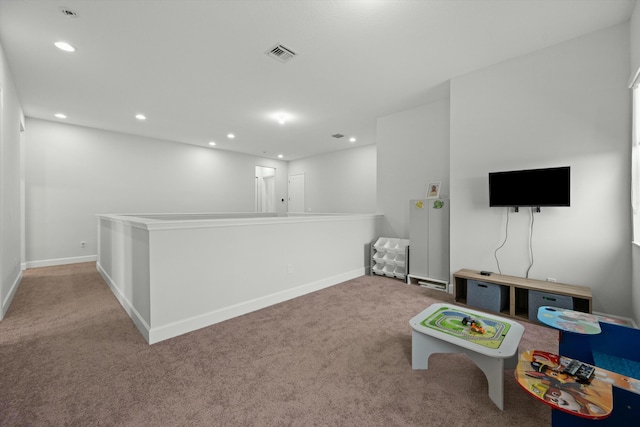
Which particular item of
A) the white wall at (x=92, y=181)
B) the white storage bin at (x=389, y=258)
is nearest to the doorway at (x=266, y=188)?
the white wall at (x=92, y=181)

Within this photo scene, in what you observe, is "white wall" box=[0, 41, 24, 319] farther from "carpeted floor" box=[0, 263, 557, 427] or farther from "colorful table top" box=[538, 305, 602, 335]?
"colorful table top" box=[538, 305, 602, 335]

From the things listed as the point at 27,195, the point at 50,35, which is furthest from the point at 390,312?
the point at 27,195

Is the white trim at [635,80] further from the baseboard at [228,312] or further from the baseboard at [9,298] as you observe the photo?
the baseboard at [9,298]

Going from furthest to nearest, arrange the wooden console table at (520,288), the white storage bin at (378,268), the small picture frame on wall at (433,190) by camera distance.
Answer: the white storage bin at (378,268) → the small picture frame on wall at (433,190) → the wooden console table at (520,288)

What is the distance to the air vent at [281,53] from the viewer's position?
2.94 meters

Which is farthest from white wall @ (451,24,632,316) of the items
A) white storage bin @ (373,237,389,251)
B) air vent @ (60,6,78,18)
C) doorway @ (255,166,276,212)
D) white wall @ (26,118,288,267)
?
doorway @ (255,166,276,212)

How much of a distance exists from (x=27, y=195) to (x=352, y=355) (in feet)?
22.2

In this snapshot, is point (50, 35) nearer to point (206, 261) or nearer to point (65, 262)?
point (206, 261)

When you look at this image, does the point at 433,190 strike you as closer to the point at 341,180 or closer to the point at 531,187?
the point at 531,187

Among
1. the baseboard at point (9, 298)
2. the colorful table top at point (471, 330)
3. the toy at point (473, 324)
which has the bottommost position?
the baseboard at point (9, 298)

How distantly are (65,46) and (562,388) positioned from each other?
4.85 metres

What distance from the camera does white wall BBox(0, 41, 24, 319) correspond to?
2941mm

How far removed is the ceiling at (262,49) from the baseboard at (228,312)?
280 centimetres

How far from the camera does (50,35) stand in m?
2.68
